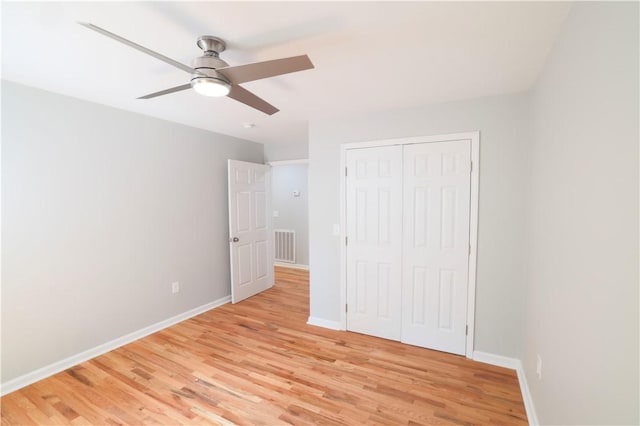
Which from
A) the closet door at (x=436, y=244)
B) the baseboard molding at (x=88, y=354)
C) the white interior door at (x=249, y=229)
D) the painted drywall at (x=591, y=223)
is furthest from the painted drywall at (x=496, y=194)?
the baseboard molding at (x=88, y=354)

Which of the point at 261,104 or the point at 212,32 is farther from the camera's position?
the point at 261,104

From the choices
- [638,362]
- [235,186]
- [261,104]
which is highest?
[261,104]

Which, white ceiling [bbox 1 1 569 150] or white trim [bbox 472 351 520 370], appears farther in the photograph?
white trim [bbox 472 351 520 370]

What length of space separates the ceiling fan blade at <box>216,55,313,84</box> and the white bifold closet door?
1.68 m

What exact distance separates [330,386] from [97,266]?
2.45m

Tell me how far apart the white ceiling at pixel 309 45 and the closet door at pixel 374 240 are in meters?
0.67

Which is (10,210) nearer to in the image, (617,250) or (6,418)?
(6,418)

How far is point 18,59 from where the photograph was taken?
5.83 ft

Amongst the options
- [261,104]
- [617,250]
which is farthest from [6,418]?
[617,250]

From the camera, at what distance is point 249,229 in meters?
4.23

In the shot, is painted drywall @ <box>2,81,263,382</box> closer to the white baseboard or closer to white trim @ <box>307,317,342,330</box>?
white trim @ <box>307,317,342,330</box>

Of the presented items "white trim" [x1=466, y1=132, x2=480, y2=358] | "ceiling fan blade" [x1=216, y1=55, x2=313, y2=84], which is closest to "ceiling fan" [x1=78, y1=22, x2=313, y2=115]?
"ceiling fan blade" [x1=216, y1=55, x2=313, y2=84]

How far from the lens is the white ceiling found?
131cm

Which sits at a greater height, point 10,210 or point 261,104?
point 261,104
